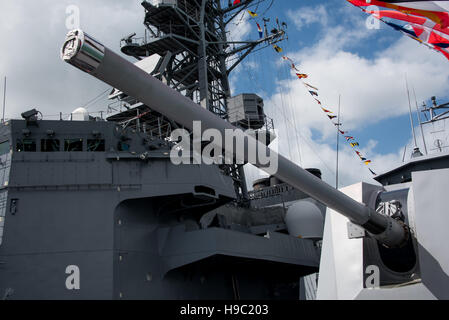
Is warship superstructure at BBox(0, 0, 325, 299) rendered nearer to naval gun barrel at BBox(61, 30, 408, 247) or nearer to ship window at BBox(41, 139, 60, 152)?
ship window at BBox(41, 139, 60, 152)

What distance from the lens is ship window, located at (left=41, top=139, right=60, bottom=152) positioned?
1263 centimetres

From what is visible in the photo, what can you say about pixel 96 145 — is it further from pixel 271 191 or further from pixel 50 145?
pixel 271 191

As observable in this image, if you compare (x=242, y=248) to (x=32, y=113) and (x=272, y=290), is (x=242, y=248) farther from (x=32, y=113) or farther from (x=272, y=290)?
(x=32, y=113)

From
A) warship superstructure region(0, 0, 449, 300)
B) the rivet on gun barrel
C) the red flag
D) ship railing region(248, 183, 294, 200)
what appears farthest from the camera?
ship railing region(248, 183, 294, 200)

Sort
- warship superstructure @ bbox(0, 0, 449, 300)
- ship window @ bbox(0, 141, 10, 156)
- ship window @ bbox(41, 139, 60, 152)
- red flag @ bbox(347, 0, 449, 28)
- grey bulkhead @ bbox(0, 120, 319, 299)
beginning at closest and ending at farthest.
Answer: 1. warship superstructure @ bbox(0, 0, 449, 300)
2. red flag @ bbox(347, 0, 449, 28)
3. grey bulkhead @ bbox(0, 120, 319, 299)
4. ship window @ bbox(0, 141, 10, 156)
5. ship window @ bbox(41, 139, 60, 152)

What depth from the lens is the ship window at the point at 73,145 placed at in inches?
506

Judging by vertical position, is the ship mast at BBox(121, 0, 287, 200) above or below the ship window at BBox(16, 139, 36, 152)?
above

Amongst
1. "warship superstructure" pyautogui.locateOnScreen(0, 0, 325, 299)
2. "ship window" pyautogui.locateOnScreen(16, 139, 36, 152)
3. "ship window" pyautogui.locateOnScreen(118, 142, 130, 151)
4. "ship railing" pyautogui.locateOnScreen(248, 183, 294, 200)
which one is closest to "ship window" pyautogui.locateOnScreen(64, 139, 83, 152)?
"warship superstructure" pyautogui.locateOnScreen(0, 0, 325, 299)

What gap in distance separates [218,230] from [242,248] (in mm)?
1241

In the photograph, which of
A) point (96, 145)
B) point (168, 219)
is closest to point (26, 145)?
point (96, 145)

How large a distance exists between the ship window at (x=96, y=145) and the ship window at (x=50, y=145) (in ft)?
2.82

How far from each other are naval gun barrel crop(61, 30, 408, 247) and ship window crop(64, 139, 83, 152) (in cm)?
897

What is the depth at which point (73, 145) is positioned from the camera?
12.9 metres

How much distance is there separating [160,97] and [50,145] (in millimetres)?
9840
